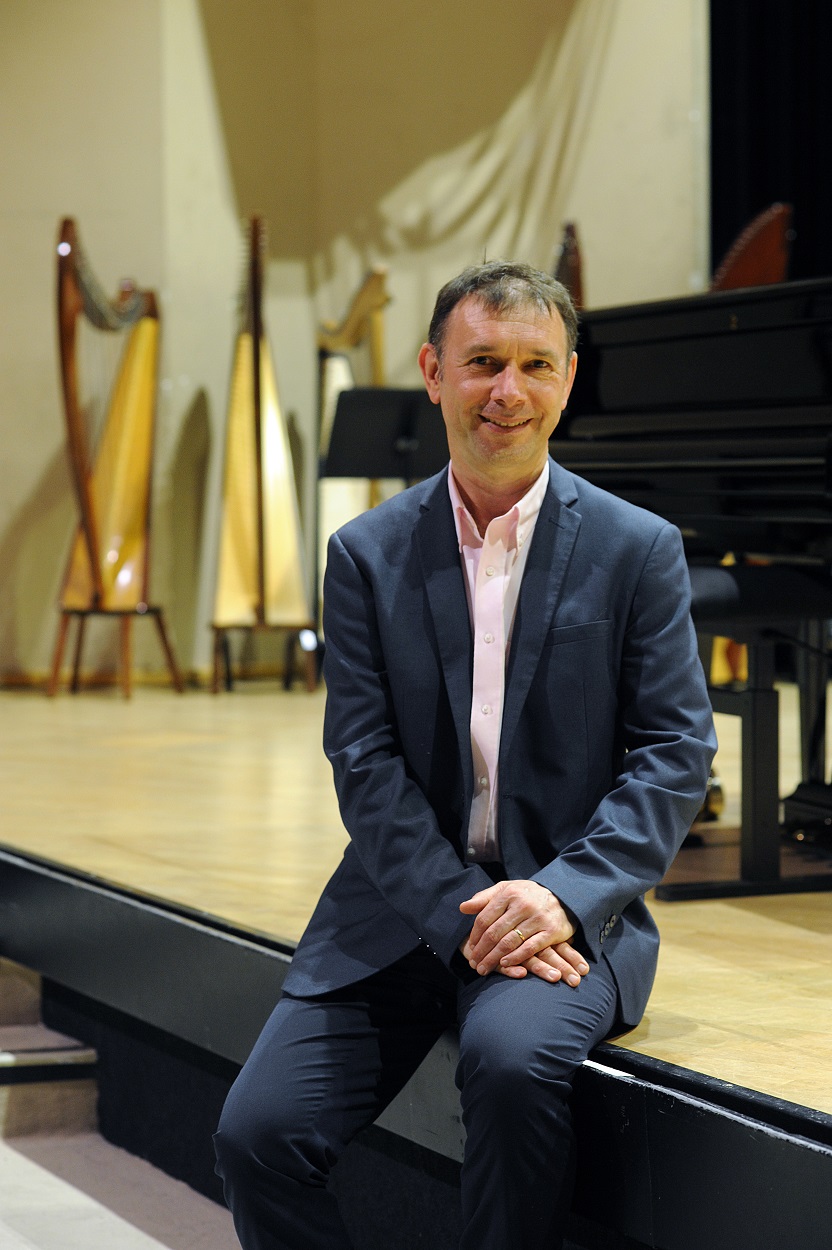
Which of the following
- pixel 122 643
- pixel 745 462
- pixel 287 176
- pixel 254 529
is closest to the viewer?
pixel 745 462

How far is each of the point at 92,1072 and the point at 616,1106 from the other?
1.40 metres

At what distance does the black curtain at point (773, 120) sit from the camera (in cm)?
573

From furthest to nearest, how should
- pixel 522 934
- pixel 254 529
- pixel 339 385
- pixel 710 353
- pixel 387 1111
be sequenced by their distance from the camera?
pixel 339 385
pixel 254 529
pixel 710 353
pixel 387 1111
pixel 522 934

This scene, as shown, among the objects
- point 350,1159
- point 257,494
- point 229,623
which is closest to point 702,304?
point 350,1159

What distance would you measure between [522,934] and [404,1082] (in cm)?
28

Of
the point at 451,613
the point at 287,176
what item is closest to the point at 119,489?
the point at 287,176

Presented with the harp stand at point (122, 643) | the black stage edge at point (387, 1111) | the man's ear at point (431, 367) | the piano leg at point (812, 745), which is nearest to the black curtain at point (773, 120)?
the harp stand at point (122, 643)

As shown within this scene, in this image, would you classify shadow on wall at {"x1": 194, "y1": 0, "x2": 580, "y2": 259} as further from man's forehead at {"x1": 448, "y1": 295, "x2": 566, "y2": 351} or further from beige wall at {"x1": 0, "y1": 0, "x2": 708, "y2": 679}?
man's forehead at {"x1": 448, "y1": 295, "x2": 566, "y2": 351}

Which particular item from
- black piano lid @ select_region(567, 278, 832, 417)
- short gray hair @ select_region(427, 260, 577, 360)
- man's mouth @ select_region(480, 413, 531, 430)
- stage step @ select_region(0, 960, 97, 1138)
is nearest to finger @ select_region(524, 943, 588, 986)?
man's mouth @ select_region(480, 413, 531, 430)

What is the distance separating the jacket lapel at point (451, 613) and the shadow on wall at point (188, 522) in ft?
15.0

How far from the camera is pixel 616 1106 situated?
5.41 ft

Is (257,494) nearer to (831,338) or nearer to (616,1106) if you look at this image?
(831,338)

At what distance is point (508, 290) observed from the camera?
5.57ft

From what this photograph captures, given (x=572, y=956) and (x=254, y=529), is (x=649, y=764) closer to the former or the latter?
(x=572, y=956)
